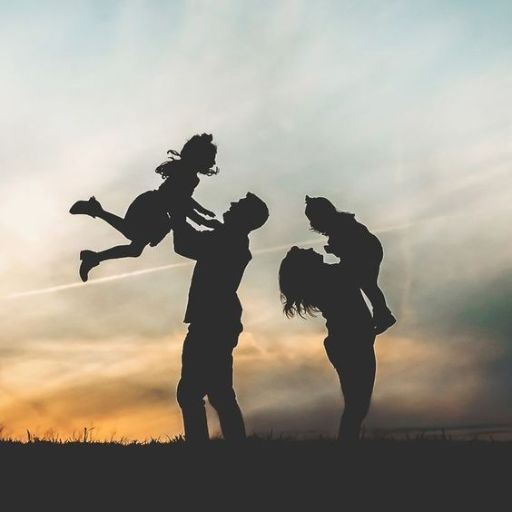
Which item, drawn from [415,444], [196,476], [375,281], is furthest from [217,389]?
[415,444]

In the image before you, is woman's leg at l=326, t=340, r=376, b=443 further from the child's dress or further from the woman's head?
the child's dress

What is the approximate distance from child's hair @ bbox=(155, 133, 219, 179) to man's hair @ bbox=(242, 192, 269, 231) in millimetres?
1038

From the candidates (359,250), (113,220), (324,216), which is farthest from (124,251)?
(359,250)

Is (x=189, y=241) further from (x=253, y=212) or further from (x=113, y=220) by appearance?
(x=113, y=220)

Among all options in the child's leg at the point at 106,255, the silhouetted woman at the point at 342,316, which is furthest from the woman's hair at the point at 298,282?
the child's leg at the point at 106,255

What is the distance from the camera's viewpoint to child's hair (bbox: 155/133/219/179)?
25.7 ft

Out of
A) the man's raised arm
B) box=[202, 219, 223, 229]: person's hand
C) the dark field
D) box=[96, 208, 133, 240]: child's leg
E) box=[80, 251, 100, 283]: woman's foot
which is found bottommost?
the dark field

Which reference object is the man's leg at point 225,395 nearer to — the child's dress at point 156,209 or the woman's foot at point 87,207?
the child's dress at point 156,209

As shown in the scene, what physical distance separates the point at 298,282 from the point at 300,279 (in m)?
0.03

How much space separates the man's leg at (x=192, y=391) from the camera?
261 inches

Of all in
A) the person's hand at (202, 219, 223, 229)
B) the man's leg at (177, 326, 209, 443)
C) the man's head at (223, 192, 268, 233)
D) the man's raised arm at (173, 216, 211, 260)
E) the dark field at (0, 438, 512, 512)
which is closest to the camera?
the dark field at (0, 438, 512, 512)

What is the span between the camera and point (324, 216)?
264 inches

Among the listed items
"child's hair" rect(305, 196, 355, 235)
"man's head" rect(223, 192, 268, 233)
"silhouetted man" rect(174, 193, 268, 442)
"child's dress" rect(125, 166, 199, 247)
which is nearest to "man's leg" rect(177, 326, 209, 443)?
"silhouetted man" rect(174, 193, 268, 442)

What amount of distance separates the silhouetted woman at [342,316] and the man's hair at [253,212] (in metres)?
0.62
